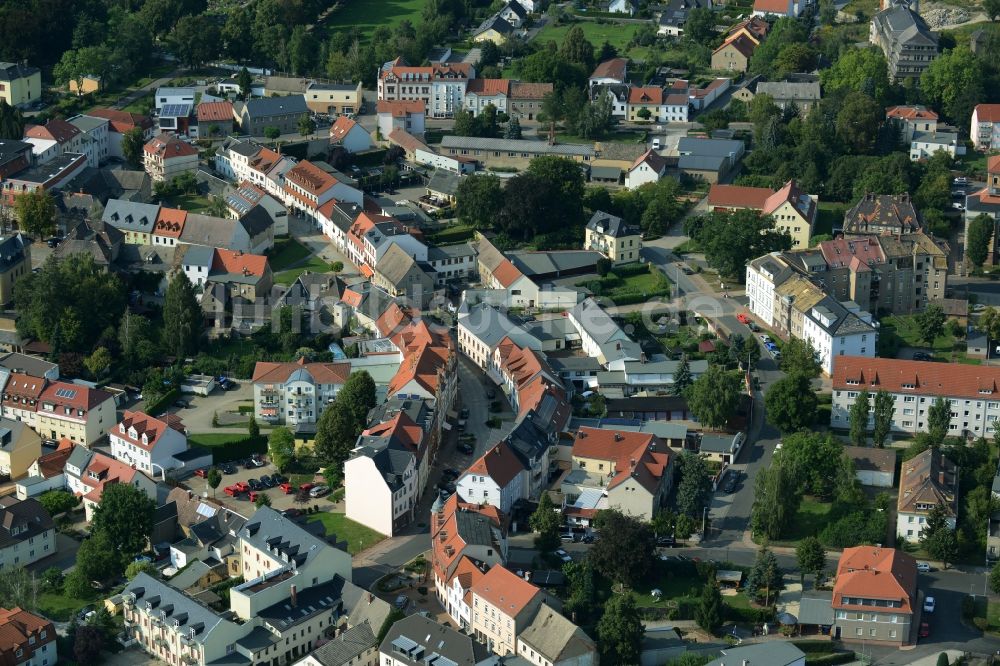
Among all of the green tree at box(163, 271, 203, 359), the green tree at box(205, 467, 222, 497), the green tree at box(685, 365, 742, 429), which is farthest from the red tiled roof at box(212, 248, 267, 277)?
the green tree at box(685, 365, 742, 429)

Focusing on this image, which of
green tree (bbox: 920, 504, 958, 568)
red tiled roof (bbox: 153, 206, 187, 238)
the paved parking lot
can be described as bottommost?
the paved parking lot

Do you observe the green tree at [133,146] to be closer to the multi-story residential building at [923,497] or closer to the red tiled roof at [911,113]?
the red tiled roof at [911,113]

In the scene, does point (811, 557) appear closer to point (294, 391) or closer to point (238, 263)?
point (294, 391)

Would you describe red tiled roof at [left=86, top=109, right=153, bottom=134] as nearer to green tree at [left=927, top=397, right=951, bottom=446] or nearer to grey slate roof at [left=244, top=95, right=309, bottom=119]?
grey slate roof at [left=244, top=95, right=309, bottom=119]

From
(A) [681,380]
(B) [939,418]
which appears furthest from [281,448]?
(B) [939,418]

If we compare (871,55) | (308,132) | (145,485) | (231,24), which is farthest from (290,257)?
(871,55)

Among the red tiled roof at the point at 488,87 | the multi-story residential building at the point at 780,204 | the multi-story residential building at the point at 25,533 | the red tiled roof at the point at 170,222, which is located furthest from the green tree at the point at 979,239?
the multi-story residential building at the point at 25,533
